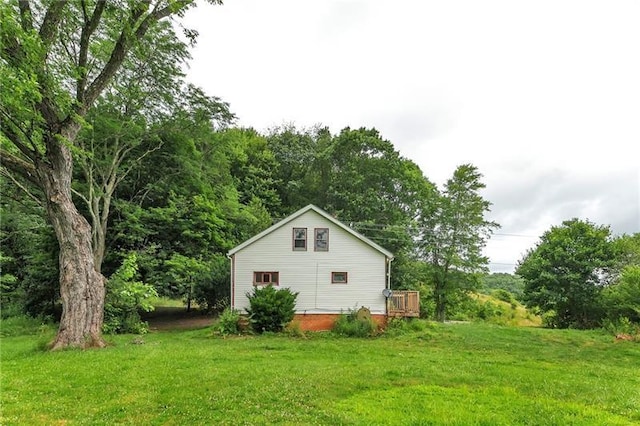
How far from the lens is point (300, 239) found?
19688mm

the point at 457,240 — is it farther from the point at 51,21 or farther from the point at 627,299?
the point at 51,21

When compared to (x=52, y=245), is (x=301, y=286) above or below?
below

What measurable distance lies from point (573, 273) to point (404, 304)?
42.1 ft

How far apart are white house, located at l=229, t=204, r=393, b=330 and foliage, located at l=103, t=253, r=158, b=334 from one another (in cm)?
426

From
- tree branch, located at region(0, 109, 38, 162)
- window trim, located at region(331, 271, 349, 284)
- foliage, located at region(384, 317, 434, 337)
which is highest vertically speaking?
tree branch, located at region(0, 109, 38, 162)

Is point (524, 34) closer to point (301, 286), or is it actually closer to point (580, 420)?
point (580, 420)

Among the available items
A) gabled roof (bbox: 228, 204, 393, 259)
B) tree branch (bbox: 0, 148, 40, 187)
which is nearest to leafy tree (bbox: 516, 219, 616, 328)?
gabled roof (bbox: 228, 204, 393, 259)

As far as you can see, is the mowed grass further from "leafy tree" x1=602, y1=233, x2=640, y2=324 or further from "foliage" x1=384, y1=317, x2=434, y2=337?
"leafy tree" x1=602, y1=233, x2=640, y2=324

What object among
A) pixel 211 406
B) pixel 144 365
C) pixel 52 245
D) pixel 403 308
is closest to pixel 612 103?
pixel 403 308

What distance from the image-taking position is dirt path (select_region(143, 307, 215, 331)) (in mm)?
20688

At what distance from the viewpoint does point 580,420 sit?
19.5 ft

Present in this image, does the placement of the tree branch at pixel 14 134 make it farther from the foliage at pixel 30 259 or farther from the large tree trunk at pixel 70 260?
the foliage at pixel 30 259

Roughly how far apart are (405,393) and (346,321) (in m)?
11.1

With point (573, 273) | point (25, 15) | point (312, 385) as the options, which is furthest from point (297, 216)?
point (573, 273)
